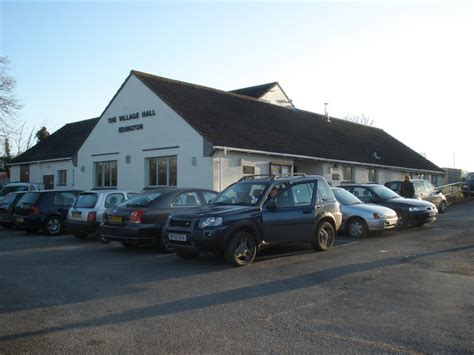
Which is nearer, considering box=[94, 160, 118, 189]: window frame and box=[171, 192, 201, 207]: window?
box=[171, 192, 201, 207]: window

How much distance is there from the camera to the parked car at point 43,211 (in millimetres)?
15438

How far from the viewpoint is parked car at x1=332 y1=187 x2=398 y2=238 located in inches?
533

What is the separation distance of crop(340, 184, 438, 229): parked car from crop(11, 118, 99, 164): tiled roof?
18.0m

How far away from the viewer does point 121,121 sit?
2484 cm

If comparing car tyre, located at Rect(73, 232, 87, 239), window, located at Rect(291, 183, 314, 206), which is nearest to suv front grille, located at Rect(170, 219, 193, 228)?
window, located at Rect(291, 183, 314, 206)

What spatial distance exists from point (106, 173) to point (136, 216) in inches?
609

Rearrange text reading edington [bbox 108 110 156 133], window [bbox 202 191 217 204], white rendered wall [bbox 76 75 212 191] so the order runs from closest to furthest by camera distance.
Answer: window [bbox 202 191 217 204]
white rendered wall [bbox 76 75 212 191]
text reading edington [bbox 108 110 156 133]

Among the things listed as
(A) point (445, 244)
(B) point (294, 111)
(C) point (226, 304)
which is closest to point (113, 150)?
(B) point (294, 111)

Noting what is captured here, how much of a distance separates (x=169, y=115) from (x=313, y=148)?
7972 millimetres

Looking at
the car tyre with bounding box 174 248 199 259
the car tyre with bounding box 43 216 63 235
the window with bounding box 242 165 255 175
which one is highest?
the window with bounding box 242 165 255 175

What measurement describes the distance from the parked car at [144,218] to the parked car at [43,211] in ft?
15.5

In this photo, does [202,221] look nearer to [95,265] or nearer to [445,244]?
[95,265]

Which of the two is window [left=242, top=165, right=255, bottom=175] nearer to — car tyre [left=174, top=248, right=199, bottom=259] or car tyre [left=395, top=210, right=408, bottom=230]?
car tyre [left=395, top=210, right=408, bottom=230]

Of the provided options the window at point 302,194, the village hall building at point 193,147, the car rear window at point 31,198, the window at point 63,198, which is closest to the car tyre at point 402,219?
the window at point 302,194
